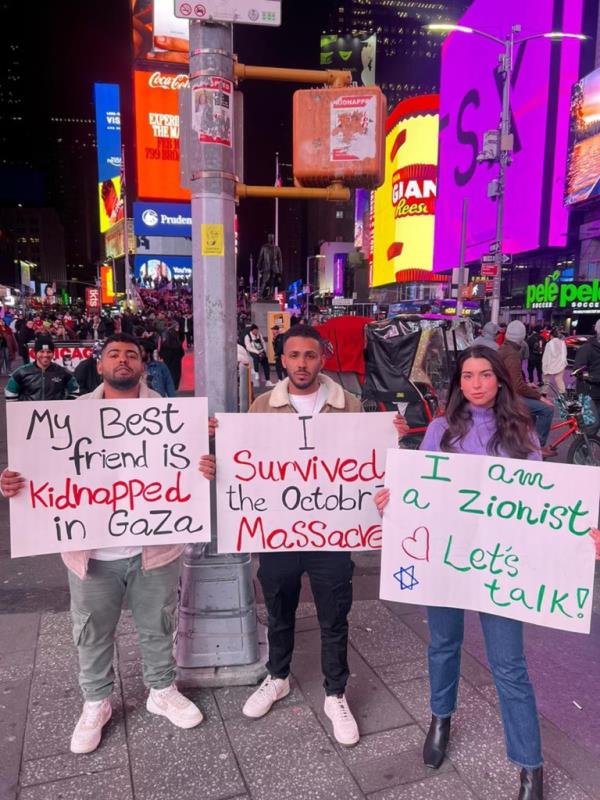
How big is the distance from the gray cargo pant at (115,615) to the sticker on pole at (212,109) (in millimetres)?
2289

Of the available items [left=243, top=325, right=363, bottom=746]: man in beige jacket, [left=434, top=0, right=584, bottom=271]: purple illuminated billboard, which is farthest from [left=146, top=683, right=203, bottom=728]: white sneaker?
[left=434, top=0, right=584, bottom=271]: purple illuminated billboard

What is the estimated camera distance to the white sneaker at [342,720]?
2799 mm

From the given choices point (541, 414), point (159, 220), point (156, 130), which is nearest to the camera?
point (541, 414)

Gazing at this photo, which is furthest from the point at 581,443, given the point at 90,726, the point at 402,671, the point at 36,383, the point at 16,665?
the point at 36,383

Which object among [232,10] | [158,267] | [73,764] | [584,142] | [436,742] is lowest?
[73,764]

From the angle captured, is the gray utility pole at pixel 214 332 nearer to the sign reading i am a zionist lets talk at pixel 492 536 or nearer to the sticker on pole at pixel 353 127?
the sticker on pole at pixel 353 127

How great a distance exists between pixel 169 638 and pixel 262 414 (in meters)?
1.28

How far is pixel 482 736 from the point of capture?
113 inches

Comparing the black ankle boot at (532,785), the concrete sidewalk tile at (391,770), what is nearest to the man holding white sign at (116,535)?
the concrete sidewalk tile at (391,770)

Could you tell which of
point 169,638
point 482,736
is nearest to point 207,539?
point 169,638

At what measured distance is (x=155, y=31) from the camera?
15.0m

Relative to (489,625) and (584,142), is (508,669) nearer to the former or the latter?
(489,625)

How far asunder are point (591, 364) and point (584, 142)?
29602 mm

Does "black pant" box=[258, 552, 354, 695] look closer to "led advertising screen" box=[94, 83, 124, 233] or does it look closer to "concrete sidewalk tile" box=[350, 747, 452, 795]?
"concrete sidewalk tile" box=[350, 747, 452, 795]
